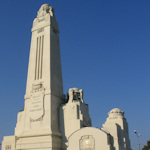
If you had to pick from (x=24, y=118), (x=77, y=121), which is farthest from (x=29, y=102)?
(x=77, y=121)

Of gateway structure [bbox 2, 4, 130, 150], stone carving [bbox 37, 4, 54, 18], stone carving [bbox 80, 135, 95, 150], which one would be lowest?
stone carving [bbox 80, 135, 95, 150]

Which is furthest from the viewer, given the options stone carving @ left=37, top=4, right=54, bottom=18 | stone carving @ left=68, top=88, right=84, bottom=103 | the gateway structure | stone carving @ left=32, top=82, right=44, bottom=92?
stone carving @ left=37, top=4, right=54, bottom=18

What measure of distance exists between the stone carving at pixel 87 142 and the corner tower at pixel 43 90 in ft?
13.6

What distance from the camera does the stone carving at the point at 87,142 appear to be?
2726cm

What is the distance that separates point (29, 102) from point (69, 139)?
30.4ft

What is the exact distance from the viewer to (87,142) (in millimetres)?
27625

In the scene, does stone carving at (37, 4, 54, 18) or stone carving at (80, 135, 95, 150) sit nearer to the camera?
stone carving at (80, 135, 95, 150)

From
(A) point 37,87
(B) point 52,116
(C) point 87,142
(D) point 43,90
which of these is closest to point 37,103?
(D) point 43,90

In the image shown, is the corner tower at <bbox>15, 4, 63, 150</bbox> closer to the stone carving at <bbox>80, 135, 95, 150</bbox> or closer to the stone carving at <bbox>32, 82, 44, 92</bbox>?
the stone carving at <bbox>32, 82, 44, 92</bbox>

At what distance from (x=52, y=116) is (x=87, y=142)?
6.63 meters

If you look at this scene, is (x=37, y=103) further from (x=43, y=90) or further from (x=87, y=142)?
(x=87, y=142)

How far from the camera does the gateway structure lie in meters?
28.2

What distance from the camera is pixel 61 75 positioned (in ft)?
122

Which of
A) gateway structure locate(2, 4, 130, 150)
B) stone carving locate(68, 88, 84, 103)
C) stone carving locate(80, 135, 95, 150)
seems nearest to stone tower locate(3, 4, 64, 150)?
gateway structure locate(2, 4, 130, 150)
